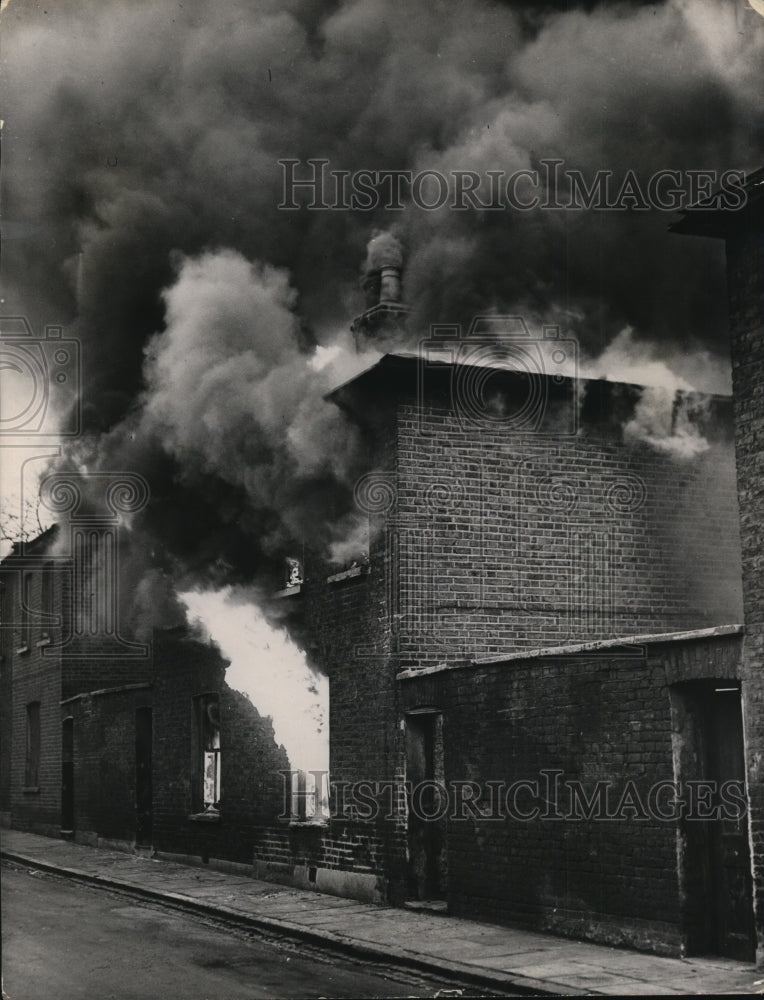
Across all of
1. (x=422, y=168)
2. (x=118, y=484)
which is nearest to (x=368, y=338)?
(x=422, y=168)

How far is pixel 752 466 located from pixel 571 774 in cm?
312

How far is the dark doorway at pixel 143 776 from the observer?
65.4 ft

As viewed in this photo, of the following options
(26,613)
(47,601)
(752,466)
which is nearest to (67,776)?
(47,601)

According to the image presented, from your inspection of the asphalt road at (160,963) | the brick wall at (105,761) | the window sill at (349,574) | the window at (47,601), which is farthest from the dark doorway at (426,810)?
the window at (47,601)

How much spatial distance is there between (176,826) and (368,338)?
8695 millimetres

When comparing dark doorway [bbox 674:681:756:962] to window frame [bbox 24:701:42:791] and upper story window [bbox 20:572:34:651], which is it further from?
upper story window [bbox 20:572:34:651]

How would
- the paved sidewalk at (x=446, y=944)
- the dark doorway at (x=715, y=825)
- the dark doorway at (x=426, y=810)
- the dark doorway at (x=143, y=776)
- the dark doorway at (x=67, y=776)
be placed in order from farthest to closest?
1. the dark doorway at (x=67, y=776)
2. the dark doorway at (x=143, y=776)
3. the dark doorway at (x=426, y=810)
4. the dark doorway at (x=715, y=825)
5. the paved sidewalk at (x=446, y=944)

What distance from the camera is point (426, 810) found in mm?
12250
